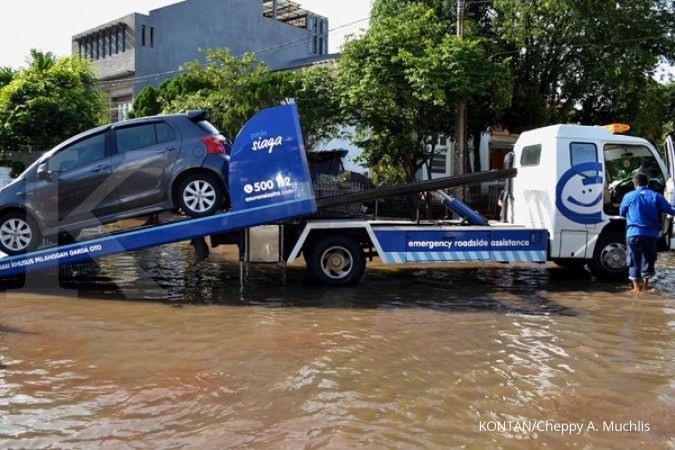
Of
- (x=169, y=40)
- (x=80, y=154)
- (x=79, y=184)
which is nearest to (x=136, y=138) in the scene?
(x=80, y=154)

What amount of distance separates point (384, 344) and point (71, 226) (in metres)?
4.72

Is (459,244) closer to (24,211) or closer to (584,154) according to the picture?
(584,154)

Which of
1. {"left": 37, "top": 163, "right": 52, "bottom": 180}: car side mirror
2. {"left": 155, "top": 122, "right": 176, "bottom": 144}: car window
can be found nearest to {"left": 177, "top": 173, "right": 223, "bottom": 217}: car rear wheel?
{"left": 155, "top": 122, "right": 176, "bottom": 144}: car window

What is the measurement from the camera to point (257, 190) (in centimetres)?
784

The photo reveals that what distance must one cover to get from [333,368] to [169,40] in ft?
107

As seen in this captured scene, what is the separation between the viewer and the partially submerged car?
8.02 m

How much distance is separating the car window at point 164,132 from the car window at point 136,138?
0.05 metres

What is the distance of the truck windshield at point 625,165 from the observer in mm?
9445

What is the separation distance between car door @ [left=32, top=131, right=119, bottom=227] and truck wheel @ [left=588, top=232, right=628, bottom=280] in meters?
7.11

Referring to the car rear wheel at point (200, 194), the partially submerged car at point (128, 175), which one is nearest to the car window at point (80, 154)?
the partially submerged car at point (128, 175)

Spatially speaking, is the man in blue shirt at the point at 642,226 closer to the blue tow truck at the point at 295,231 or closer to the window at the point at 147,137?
the blue tow truck at the point at 295,231

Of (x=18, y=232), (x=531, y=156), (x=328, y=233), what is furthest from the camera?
(x=531, y=156)

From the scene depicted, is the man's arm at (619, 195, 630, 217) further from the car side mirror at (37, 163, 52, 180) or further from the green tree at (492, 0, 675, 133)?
the green tree at (492, 0, 675, 133)

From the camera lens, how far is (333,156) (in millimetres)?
24391
